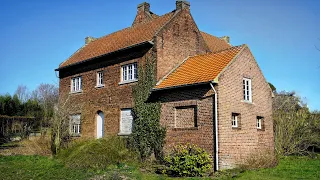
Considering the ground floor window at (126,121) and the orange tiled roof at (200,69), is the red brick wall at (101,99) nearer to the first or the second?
the ground floor window at (126,121)

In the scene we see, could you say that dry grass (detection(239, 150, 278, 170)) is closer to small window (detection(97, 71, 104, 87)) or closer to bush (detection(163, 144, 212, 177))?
Result: bush (detection(163, 144, 212, 177))

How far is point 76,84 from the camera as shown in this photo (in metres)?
25.3

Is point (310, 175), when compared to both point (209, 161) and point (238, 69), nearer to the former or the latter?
point (209, 161)

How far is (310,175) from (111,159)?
9459 mm

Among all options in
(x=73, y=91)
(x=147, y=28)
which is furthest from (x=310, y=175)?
(x=73, y=91)

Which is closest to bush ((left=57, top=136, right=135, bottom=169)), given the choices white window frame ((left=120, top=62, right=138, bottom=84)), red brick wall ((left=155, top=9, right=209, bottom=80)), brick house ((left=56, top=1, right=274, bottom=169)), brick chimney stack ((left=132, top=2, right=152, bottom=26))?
brick house ((left=56, top=1, right=274, bottom=169))

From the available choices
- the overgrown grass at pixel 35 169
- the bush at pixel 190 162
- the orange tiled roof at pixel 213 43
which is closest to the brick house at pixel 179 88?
the orange tiled roof at pixel 213 43

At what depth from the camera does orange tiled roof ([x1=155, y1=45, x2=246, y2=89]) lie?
16819 mm

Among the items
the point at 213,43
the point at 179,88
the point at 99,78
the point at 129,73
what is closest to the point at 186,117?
the point at 179,88

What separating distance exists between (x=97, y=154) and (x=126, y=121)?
4.45 meters

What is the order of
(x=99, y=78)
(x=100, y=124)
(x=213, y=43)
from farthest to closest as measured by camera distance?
(x=213, y=43)
(x=99, y=78)
(x=100, y=124)

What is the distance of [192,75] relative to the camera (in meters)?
17.7

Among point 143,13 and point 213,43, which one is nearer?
point 143,13

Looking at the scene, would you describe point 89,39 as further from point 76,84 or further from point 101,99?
point 101,99
